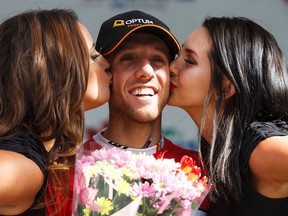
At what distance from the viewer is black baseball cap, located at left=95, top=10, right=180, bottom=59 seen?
10.9ft

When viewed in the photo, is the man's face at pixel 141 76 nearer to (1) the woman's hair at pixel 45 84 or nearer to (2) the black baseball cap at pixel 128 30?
(2) the black baseball cap at pixel 128 30

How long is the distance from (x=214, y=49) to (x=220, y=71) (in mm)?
107

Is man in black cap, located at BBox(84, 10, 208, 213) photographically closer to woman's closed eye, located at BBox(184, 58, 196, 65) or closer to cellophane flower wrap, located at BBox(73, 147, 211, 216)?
woman's closed eye, located at BBox(184, 58, 196, 65)

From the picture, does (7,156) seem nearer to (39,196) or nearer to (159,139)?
(39,196)

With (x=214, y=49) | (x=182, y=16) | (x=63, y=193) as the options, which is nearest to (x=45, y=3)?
(x=182, y=16)

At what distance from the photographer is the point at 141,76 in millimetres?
3350

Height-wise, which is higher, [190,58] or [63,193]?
[190,58]

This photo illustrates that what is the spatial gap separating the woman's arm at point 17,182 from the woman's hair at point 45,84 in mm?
141

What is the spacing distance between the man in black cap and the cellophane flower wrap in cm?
80

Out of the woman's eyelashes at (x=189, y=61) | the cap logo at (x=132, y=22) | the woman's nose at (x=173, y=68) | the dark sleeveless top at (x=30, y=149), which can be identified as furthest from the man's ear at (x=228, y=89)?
the dark sleeveless top at (x=30, y=149)

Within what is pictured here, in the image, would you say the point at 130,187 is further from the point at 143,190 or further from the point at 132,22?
the point at 132,22

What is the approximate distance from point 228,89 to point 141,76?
0.47 metres

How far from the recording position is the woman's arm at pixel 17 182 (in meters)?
2.25

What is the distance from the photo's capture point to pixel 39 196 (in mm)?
2453
